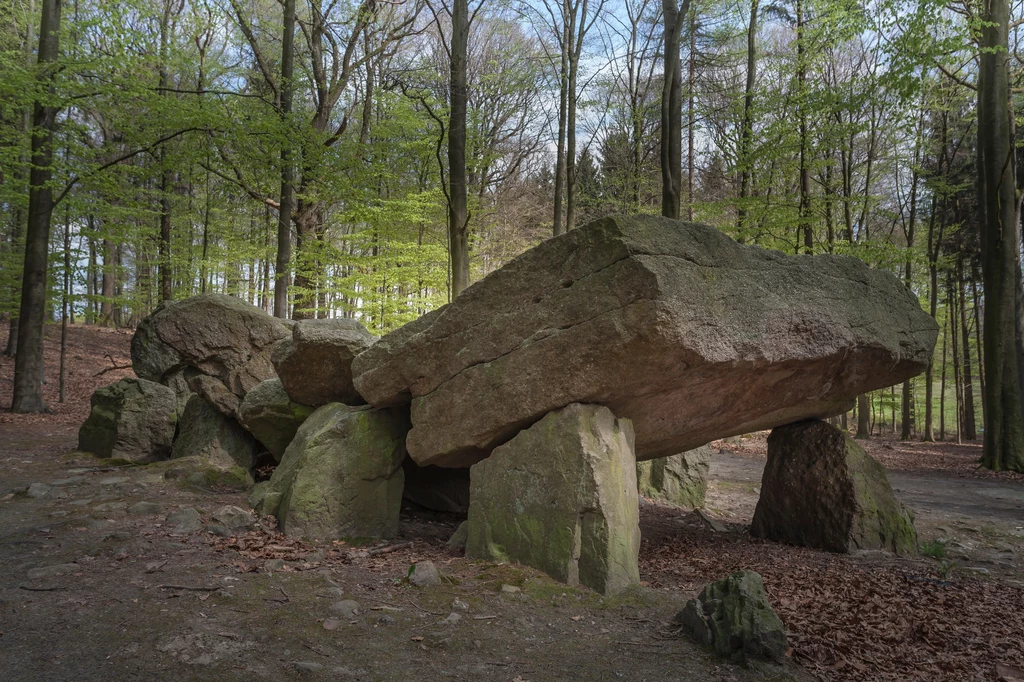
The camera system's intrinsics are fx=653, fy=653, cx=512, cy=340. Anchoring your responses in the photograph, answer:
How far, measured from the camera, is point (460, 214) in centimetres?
941

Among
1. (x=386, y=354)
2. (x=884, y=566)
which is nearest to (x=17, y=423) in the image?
(x=386, y=354)

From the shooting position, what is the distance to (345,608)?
3764mm

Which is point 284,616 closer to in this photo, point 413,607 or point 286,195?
point 413,607

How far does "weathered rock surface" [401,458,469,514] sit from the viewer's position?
695 cm

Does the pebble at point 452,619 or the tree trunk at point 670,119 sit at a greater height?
the tree trunk at point 670,119

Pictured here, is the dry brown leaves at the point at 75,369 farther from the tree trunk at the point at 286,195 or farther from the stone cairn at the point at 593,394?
the stone cairn at the point at 593,394

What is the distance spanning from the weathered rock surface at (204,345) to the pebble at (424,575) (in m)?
5.07

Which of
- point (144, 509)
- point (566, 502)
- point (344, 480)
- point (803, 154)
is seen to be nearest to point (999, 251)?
point (803, 154)

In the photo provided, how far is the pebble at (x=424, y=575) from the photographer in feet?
13.9

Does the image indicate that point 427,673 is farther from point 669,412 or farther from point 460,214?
point 460,214

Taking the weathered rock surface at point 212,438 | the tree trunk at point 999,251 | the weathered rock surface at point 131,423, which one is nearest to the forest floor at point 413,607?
the weathered rock surface at point 212,438

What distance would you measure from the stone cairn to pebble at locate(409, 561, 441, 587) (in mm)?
592

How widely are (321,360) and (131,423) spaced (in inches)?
130

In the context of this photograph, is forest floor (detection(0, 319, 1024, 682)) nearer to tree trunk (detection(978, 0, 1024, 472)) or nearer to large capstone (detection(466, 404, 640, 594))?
large capstone (detection(466, 404, 640, 594))
